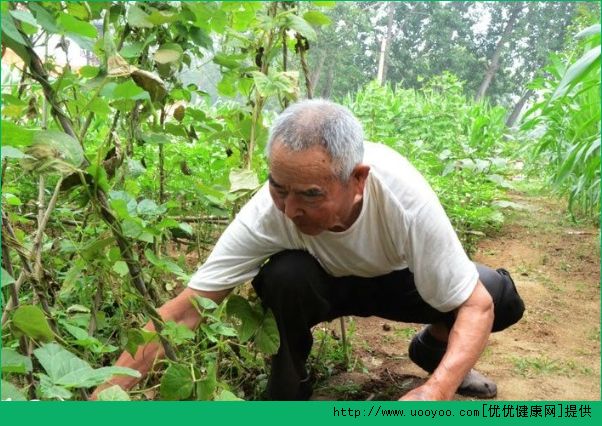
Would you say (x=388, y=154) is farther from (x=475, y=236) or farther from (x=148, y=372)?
(x=475, y=236)

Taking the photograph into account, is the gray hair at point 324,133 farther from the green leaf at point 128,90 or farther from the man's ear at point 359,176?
the green leaf at point 128,90

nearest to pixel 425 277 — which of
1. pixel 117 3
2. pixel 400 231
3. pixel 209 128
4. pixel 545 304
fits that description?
pixel 400 231

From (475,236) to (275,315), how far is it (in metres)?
Answer: 1.94

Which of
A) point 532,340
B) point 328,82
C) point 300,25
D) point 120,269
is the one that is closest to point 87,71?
point 120,269

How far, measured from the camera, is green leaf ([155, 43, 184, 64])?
145 cm

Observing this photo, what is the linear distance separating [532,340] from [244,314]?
119cm

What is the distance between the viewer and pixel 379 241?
66.1 inches

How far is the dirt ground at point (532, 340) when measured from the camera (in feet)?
6.58

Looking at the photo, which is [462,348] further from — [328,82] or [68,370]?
[328,82]

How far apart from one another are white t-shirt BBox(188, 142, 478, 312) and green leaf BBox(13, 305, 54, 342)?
638 millimetres

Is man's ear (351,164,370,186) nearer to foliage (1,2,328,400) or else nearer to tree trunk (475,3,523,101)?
foliage (1,2,328,400)

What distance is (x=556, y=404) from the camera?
133 centimetres

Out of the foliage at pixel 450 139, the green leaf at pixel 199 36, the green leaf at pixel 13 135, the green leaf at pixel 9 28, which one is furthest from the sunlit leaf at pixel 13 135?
the foliage at pixel 450 139

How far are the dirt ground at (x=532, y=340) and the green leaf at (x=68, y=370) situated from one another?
1133 millimetres
